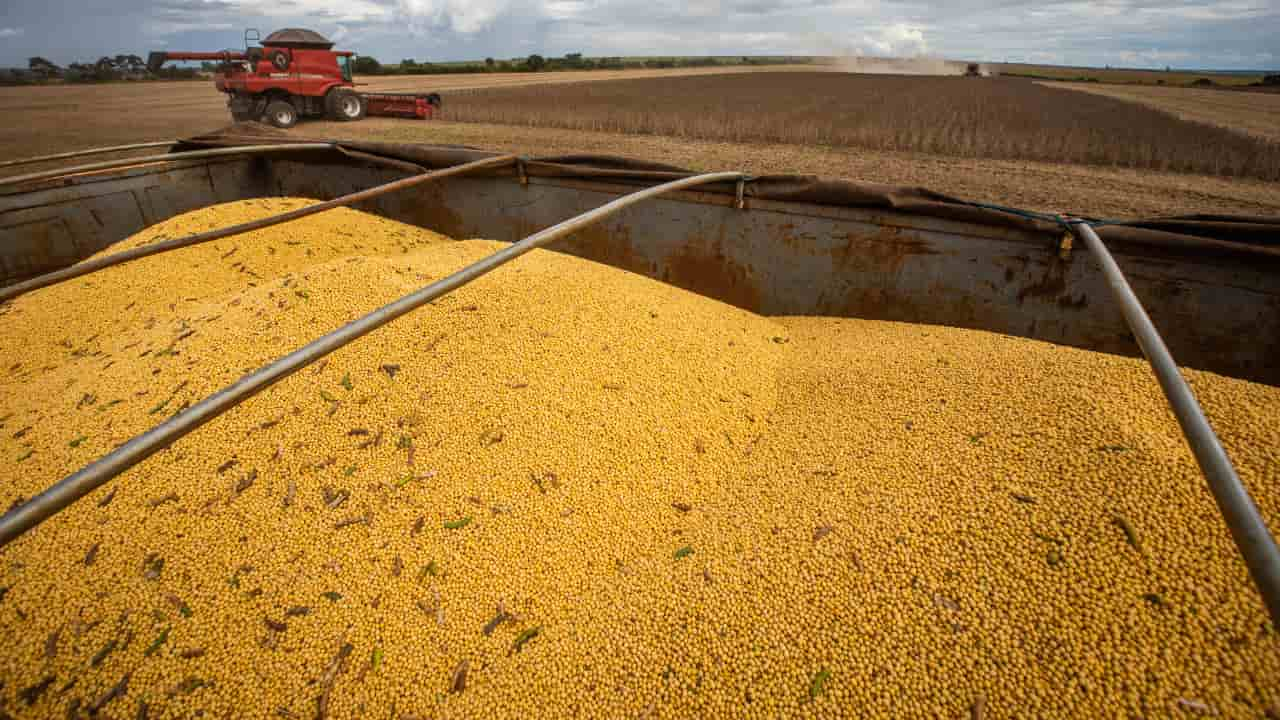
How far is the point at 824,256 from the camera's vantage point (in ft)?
7.22

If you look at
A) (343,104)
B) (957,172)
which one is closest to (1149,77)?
(957,172)

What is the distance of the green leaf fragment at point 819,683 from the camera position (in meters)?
1.02

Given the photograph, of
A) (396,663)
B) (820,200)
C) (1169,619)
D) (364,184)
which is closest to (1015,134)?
(820,200)

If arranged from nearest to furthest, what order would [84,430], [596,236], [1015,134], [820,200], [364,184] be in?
[84,430]
[820,200]
[596,236]
[364,184]
[1015,134]

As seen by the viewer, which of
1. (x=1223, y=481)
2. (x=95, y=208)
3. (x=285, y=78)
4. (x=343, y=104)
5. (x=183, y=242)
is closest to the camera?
(x=1223, y=481)

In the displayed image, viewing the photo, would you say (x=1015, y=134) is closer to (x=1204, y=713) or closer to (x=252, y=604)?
(x=1204, y=713)

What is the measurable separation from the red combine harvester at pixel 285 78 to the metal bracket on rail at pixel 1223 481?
1277 centimetres

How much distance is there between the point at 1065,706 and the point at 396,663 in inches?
45.9

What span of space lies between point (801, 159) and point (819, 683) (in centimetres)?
795

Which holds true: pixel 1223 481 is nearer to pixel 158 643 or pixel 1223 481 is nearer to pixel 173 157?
pixel 158 643

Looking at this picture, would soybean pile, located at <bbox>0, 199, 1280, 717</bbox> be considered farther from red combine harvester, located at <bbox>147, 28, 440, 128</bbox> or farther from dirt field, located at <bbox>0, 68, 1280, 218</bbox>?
red combine harvester, located at <bbox>147, 28, 440, 128</bbox>

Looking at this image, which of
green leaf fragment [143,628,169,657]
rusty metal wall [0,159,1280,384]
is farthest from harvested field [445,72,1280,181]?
green leaf fragment [143,628,169,657]

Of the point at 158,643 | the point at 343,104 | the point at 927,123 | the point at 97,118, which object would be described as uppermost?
the point at 343,104

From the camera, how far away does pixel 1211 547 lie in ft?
3.42
